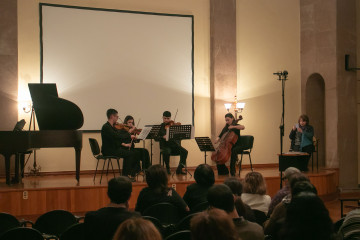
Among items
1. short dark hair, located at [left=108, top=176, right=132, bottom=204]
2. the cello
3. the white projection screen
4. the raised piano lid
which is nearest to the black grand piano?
the raised piano lid

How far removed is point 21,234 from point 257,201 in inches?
91.9

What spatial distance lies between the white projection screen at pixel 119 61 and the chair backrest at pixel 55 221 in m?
5.46

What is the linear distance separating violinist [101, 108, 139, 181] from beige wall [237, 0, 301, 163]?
3.80 m

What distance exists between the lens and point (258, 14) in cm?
1027

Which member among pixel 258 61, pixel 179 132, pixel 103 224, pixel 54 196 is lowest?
pixel 54 196

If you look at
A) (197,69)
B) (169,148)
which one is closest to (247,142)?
(169,148)

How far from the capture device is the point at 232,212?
2.90m

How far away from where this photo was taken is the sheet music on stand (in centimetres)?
753

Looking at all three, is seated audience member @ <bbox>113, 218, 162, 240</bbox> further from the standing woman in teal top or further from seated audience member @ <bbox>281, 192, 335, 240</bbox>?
the standing woman in teal top

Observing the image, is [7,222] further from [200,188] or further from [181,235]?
[200,188]

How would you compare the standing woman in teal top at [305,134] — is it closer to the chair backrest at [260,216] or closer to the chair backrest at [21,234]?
the chair backrest at [260,216]

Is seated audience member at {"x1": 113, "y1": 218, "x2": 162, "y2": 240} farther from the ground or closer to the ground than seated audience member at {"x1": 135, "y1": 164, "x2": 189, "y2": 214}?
farther from the ground

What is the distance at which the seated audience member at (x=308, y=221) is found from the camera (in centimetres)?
221

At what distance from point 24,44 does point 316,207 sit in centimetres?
759
